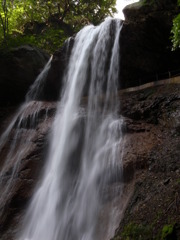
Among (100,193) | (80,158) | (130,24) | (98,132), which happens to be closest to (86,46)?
(130,24)

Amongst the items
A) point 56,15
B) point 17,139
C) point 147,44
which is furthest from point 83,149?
point 56,15

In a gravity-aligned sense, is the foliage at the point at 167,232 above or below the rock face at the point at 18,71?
below

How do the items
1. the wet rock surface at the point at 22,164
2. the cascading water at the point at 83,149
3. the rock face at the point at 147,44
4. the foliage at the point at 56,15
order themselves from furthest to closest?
1. the foliage at the point at 56,15
2. the rock face at the point at 147,44
3. the wet rock surface at the point at 22,164
4. the cascading water at the point at 83,149

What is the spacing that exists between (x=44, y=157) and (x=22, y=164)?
0.76 metres

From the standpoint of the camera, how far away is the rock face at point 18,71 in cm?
1357

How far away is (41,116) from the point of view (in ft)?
37.0

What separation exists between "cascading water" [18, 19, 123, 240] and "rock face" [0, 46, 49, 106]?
227 cm

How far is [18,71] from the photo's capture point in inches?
536

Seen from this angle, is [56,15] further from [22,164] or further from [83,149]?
[83,149]

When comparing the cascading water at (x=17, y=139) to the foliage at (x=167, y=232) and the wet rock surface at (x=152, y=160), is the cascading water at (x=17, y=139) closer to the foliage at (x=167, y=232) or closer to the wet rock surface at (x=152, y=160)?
the wet rock surface at (x=152, y=160)

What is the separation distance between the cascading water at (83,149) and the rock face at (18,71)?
227cm

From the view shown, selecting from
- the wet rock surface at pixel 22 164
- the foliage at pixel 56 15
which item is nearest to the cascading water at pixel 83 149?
the wet rock surface at pixel 22 164

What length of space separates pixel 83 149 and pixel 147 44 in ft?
17.0

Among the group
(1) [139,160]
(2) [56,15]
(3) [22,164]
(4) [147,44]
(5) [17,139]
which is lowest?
(3) [22,164]
